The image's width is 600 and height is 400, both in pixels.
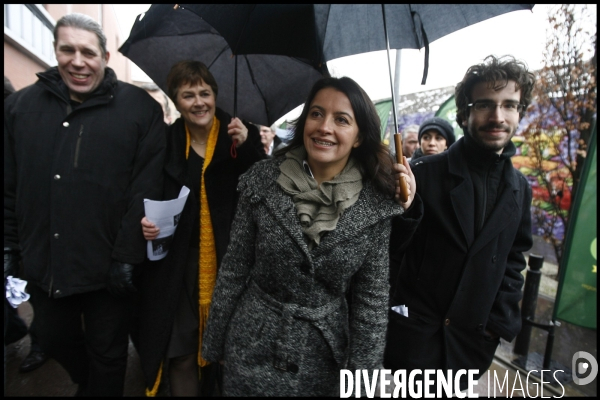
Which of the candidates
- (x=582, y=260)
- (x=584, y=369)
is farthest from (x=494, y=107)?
(x=584, y=369)

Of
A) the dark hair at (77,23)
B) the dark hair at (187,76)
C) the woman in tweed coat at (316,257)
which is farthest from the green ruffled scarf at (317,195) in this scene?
the dark hair at (77,23)

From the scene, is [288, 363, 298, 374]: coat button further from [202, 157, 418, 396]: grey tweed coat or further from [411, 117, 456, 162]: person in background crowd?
[411, 117, 456, 162]: person in background crowd

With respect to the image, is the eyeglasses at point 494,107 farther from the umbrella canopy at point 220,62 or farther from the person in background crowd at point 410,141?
the person in background crowd at point 410,141

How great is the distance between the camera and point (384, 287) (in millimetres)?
1575

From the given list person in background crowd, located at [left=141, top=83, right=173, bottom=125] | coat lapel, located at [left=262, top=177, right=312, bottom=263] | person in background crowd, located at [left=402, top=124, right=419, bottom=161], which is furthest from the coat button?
person in background crowd, located at [left=402, top=124, right=419, bottom=161]

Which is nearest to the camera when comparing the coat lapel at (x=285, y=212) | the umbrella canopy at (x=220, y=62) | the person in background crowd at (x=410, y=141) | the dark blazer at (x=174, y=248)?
the coat lapel at (x=285, y=212)

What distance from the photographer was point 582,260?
300cm

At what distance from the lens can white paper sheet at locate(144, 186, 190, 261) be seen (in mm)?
1870

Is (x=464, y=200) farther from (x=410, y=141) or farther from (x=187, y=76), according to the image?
(x=410, y=141)

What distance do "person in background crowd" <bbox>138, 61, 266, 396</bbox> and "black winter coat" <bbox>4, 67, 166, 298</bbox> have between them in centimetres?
21

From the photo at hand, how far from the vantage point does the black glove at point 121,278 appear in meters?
1.90

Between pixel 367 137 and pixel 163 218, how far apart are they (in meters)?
1.18

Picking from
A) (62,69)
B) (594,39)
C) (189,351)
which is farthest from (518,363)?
(62,69)

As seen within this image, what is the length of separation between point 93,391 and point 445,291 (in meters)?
2.13
